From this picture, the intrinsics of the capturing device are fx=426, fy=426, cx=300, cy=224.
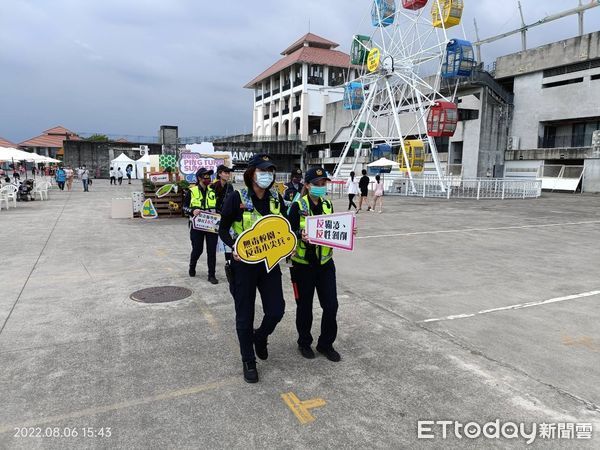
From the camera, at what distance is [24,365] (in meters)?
3.69

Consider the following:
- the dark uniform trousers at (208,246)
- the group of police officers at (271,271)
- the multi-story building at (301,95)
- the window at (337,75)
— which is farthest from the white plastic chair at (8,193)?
the window at (337,75)

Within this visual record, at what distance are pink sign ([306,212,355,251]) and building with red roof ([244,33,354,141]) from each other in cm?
5704

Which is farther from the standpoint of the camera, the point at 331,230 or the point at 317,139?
the point at 317,139

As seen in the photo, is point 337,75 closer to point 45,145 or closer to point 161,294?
point 45,145

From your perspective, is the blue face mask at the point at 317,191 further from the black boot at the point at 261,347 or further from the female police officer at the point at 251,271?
the black boot at the point at 261,347

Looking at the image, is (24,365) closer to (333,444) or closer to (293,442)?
(293,442)

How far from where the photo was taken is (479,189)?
23516mm

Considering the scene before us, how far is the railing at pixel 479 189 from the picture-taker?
24.0m

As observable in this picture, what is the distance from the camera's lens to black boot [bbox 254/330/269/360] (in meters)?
3.77

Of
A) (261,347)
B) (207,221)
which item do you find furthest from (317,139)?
(261,347)

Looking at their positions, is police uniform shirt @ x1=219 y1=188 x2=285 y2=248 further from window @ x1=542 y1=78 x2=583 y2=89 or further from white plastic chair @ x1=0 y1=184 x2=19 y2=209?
window @ x1=542 y1=78 x2=583 y2=89

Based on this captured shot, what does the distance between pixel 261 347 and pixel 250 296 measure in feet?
1.90

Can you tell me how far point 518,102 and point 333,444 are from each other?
40058 mm

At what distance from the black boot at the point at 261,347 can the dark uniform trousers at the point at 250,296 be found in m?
0.24
